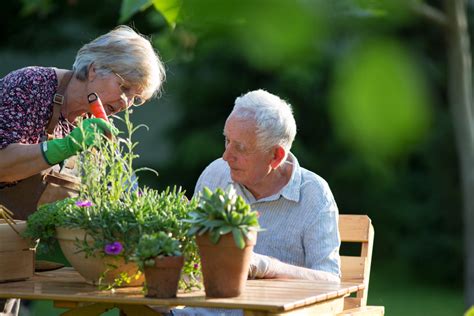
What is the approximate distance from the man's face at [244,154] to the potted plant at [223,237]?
2.02 feet

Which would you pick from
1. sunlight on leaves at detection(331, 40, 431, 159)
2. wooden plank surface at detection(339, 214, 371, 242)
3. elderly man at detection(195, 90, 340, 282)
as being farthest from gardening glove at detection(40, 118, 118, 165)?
sunlight on leaves at detection(331, 40, 431, 159)

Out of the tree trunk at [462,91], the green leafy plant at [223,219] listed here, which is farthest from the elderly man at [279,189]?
the tree trunk at [462,91]

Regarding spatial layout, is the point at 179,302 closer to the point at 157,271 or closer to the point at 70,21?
the point at 157,271

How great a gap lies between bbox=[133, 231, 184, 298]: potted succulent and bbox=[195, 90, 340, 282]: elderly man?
0.62 m

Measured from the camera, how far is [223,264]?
82.2 inches

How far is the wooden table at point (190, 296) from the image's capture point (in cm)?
207

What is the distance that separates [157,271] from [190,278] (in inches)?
9.0

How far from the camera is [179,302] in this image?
6.81 feet

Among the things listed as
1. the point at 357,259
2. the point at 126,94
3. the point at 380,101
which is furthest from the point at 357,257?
the point at 380,101

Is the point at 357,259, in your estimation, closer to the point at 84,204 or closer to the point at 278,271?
the point at 278,271

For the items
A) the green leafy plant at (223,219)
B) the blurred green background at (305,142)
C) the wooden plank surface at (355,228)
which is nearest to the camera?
the green leafy plant at (223,219)

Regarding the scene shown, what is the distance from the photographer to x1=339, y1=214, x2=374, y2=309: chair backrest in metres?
2.99

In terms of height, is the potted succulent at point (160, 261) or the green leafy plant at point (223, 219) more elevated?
the green leafy plant at point (223, 219)

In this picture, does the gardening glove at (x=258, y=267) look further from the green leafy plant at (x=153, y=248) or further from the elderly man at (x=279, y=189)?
the green leafy plant at (x=153, y=248)
